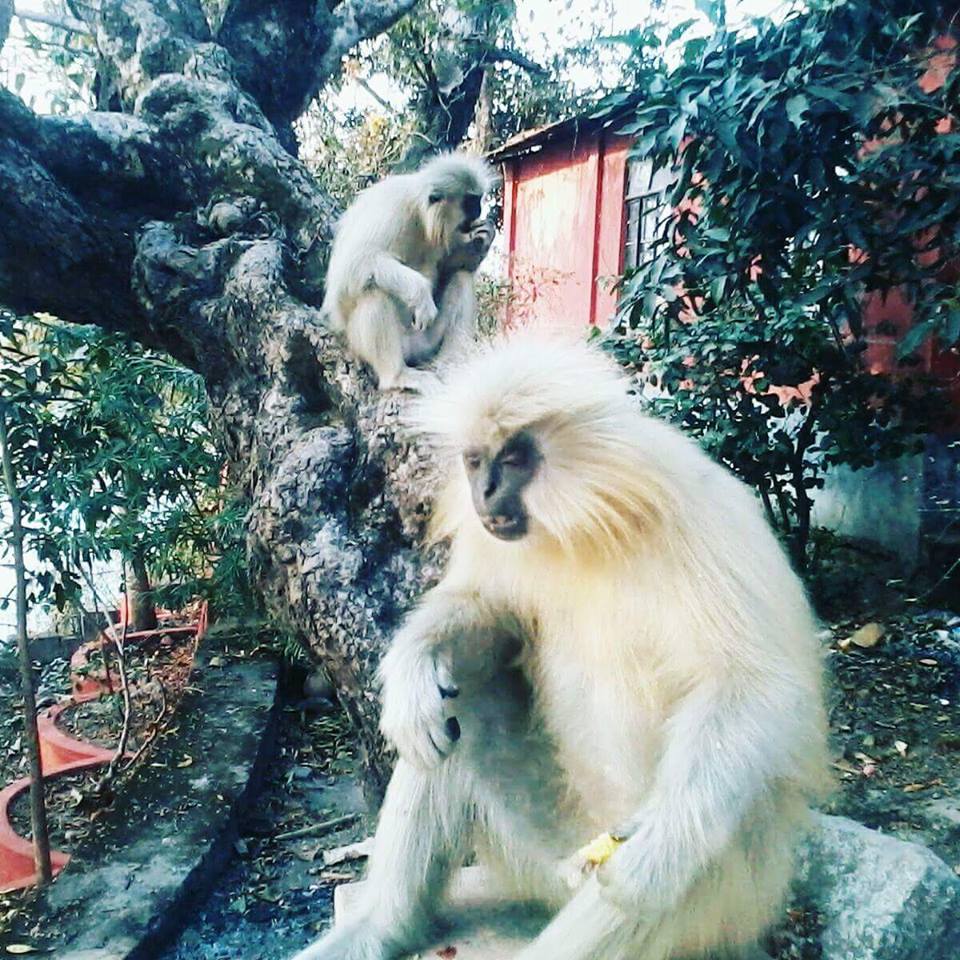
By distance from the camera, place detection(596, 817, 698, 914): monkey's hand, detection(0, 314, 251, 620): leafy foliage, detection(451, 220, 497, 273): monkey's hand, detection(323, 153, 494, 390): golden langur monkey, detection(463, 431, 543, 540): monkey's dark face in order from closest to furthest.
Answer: detection(596, 817, 698, 914): monkey's hand < detection(463, 431, 543, 540): monkey's dark face < detection(0, 314, 251, 620): leafy foliage < detection(323, 153, 494, 390): golden langur monkey < detection(451, 220, 497, 273): monkey's hand

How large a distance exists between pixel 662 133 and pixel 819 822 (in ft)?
9.61

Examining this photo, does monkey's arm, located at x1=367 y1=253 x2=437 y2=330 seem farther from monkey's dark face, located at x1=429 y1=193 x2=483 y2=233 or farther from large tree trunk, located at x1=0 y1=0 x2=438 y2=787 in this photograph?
monkey's dark face, located at x1=429 y1=193 x2=483 y2=233

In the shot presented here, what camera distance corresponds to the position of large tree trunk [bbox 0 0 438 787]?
393 centimetres

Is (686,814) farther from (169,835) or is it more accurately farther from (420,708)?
(169,835)

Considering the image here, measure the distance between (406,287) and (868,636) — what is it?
131 inches

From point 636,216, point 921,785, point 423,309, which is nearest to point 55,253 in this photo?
point 423,309

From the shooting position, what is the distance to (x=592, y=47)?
11789 mm

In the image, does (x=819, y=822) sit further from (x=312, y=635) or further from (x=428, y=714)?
(x=312, y=635)

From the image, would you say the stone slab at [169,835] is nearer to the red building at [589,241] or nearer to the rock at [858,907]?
the rock at [858,907]

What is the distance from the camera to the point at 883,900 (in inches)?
109

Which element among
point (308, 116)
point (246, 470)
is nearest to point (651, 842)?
point (246, 470)

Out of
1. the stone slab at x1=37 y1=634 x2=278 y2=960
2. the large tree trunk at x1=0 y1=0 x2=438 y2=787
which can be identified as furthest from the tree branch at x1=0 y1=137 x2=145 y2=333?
the stone slab at x1=37 y1=634 x2=278 y2=960

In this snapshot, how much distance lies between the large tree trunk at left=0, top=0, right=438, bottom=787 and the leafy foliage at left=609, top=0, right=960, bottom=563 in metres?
1.74

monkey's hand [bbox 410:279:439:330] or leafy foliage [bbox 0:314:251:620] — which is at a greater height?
monkey's hand [bbox 410:279:439:330]
